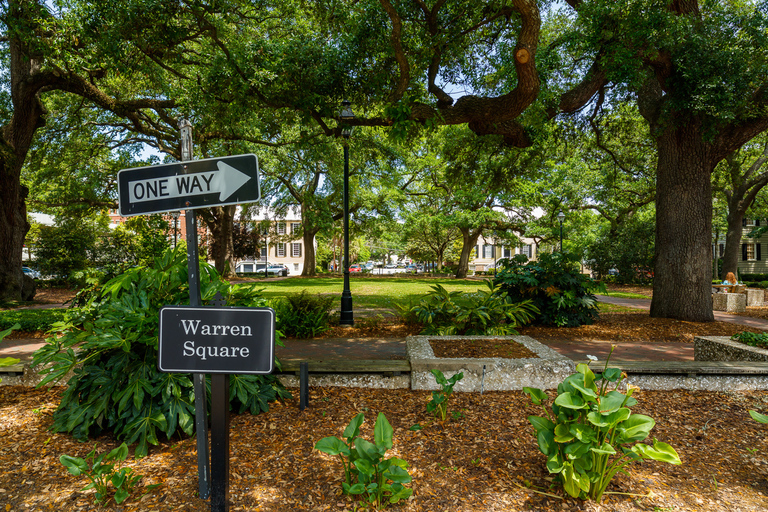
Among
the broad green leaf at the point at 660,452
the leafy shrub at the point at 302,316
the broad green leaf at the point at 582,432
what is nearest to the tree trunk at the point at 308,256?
the leafy shrub at the point at 302,316

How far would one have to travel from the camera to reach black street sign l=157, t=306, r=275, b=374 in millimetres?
1950

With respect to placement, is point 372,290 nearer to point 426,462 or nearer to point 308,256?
point 308,256

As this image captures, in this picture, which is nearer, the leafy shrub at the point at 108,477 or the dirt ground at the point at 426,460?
the leafy shrub at the point at 108,477

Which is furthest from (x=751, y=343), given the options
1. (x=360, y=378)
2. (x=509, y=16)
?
(x=509, y=16)

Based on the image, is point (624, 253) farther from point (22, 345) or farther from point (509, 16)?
point (22, 345)

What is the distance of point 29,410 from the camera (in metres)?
3.59

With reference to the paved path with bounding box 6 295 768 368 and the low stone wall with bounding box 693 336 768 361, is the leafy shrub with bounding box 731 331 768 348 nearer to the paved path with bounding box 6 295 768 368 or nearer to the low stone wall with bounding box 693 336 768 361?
the low stone wall with bounding box 693 336 768 361

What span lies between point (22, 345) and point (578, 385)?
883 centimetres

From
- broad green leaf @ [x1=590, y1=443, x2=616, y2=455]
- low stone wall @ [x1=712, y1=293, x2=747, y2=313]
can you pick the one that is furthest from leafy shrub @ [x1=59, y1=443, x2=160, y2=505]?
low stone wall @ [x1=712, y1=293, x2=747, y2=313]

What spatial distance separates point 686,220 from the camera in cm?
811

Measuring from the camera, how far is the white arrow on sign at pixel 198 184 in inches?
81.7

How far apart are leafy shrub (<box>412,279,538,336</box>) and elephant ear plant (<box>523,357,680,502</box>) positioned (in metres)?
3.57

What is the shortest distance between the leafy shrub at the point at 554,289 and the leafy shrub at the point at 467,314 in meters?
0.93

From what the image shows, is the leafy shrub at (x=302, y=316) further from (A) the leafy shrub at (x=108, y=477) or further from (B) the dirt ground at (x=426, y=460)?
(A) the leafy shrub at (x=108, y=477)
